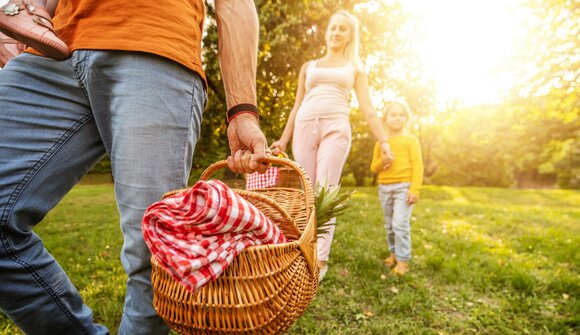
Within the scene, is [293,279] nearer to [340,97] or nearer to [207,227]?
[207,227]

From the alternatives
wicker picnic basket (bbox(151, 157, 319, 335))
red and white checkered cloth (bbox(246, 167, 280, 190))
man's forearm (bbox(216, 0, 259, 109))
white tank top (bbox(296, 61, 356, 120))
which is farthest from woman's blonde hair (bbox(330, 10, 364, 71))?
wicker picnic basket (bbox(151, 157, 319, 335))

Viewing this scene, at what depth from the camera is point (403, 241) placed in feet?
11.4

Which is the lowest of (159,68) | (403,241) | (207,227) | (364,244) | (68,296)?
(364,244)

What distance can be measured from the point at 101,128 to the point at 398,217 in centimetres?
301

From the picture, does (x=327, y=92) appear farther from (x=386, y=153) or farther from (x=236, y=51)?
(x=236, y=51)

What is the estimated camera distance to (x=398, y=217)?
3562mm

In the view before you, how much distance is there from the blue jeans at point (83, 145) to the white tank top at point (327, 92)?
1987mm

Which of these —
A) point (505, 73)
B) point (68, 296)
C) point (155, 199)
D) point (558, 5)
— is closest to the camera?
point (155, 199)

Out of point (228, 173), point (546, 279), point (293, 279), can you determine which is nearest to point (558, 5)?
point (546, 279)

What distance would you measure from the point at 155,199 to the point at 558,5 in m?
9.67

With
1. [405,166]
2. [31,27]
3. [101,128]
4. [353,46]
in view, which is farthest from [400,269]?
[31,27]

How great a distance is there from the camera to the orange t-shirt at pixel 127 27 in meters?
1.10

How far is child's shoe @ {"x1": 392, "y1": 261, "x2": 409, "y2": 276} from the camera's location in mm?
3377

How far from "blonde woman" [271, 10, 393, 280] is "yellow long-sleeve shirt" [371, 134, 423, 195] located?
0.95 feet
